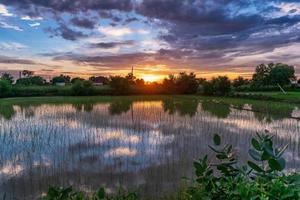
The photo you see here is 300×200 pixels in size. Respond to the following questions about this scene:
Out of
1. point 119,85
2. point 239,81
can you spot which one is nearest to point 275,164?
point 119,85

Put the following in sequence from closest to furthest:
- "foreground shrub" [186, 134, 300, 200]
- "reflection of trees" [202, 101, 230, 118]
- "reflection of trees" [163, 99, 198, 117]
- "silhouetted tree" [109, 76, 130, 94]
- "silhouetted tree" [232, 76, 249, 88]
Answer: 1. "foreground shrub" [186, 134, 300, 200]
2. "reflection of trees" [202, 101, 230, 118]
3. "reflection of trees" [163, 99, 198, 117]
4. "silhouetted tree" [109, 76, 130, 94]
5. "silhouetted tree" [232, 76, 249, 88]

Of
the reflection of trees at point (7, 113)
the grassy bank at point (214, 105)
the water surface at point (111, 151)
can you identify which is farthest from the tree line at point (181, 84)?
the water surface at point (111, 151)

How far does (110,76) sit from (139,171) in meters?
43.7

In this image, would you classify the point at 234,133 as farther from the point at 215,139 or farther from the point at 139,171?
the point at 215,139

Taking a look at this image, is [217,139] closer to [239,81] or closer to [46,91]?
[46,91]

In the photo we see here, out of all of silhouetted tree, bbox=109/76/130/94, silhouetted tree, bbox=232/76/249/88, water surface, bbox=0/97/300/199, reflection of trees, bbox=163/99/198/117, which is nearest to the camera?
water surface, bbox=0/97/300/199

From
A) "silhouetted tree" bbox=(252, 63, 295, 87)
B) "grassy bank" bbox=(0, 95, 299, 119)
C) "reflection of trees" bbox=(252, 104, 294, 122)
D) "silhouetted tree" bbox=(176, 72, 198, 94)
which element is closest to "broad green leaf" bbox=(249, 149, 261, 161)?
"reflection of trees" bbox=(252, 104, 294, 122)

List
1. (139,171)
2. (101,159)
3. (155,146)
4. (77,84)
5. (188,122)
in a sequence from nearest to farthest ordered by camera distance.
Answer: (139,171), (101,159), (155,146), (188,122), (77,84)

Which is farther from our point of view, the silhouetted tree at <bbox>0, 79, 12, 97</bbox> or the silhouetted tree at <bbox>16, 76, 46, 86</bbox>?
the silhouetted tree at <bbox>16, 76, 46, 86</bbox>

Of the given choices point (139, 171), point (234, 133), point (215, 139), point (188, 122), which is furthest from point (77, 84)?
point (215, 139)

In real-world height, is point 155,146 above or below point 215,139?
below

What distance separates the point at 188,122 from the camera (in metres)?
18.0

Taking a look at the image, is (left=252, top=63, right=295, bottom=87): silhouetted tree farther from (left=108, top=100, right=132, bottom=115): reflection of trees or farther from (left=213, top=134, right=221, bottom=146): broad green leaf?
(left=213, top=134, right=221, bottom=146): broad green leaf

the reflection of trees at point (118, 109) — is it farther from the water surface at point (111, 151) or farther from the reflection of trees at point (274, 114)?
the reflection of trees at point (274, 114)
